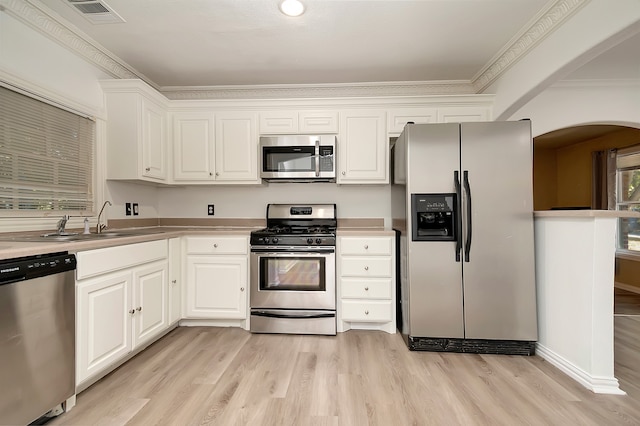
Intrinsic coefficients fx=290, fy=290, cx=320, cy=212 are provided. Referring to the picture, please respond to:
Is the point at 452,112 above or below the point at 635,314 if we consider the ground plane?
above

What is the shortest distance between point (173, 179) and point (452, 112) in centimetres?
297

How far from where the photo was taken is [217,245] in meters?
2.79

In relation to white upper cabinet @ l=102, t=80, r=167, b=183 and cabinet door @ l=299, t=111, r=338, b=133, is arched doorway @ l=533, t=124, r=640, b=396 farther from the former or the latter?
white upper cabinet @ l=102, t=80, r=167, b=183

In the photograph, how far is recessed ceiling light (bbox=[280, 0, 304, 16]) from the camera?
1.99 meters

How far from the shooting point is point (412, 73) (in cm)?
304

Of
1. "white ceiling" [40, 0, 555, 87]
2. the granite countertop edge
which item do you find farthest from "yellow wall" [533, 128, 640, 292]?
the granite countertop edge

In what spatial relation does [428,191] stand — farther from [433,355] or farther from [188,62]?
[188,62]

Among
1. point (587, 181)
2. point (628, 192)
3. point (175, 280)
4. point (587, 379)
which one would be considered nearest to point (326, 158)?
point (175, 280)

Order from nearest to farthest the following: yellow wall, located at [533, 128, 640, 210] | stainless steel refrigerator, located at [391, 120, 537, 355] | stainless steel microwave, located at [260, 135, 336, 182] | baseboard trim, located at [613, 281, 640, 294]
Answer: stainless steel refrigerator, located at [391, 120, 537, 355], stainless steel microwave, located at [260, 135, 336, 182], baseboard trim, located at [613, 281, 640, 294], yellow wall, located at [533, 128, 640, 210]

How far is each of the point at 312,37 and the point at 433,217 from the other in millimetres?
1793

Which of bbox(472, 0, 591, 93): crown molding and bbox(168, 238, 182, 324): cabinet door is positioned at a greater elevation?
bbox(472, 0, 591, 93): crown molding

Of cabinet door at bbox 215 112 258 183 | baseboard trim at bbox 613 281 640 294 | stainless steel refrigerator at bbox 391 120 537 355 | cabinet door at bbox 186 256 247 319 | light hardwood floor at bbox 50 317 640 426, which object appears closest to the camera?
light hardwood floor at bbox 50 317 640 426

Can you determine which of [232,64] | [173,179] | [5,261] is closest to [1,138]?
[5,261]

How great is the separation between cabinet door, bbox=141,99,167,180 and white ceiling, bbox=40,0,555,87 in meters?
0.49
